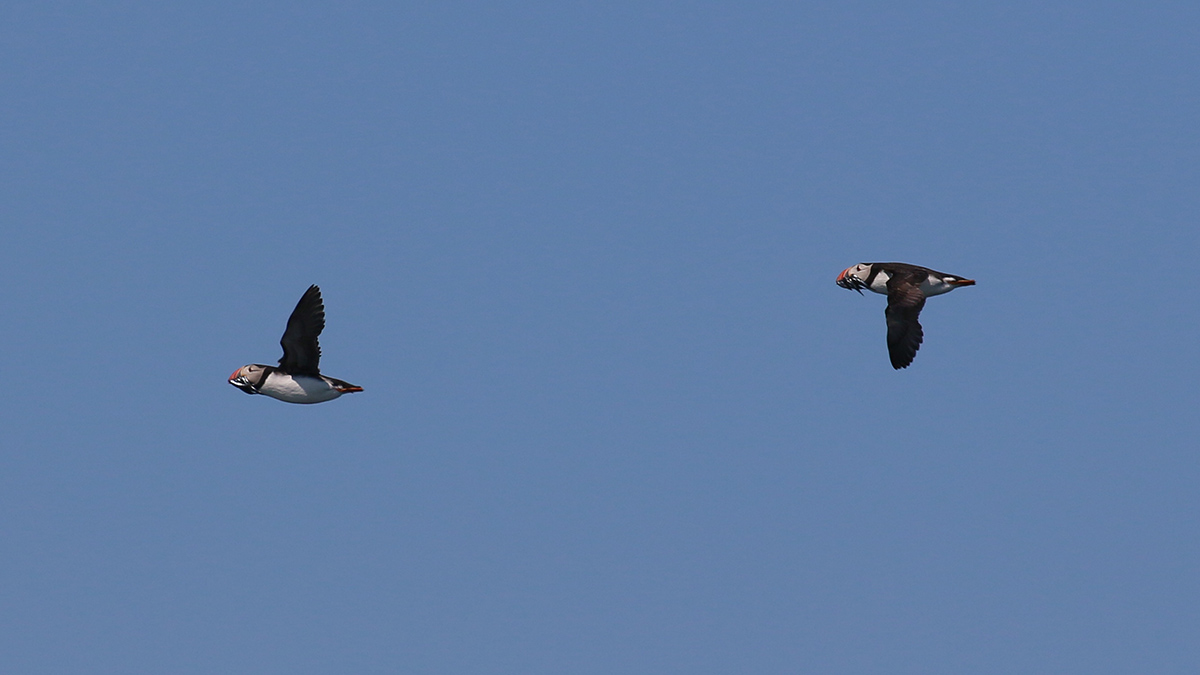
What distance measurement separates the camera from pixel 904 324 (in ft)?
109

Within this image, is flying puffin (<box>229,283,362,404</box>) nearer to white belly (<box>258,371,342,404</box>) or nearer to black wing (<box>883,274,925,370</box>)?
white belly (<box>258,371,342,404</box>)

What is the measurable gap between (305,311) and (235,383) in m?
2.03

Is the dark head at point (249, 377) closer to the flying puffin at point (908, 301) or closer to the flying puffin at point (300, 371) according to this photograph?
the flying puffin at point (300, 371)

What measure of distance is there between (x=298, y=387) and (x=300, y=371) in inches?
12.2

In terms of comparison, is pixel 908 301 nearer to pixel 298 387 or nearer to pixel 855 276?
pixel 855 276

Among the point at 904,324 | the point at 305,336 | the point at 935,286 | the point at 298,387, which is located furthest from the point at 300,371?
the point at 935,286

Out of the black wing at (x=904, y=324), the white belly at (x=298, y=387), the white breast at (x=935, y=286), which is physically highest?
the white breast at (x=935, y=286)

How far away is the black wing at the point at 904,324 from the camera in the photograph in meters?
33.1

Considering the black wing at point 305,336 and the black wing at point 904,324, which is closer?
the black wing at point 305,336

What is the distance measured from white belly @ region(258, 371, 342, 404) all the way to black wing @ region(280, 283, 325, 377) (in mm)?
153

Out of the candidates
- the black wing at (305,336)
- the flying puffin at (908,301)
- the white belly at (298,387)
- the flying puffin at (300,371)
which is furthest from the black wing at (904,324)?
the black wing at (305,336)

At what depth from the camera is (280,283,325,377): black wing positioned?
27.4m

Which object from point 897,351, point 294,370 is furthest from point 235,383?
point 897,351

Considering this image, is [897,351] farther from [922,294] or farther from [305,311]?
[305,311]
